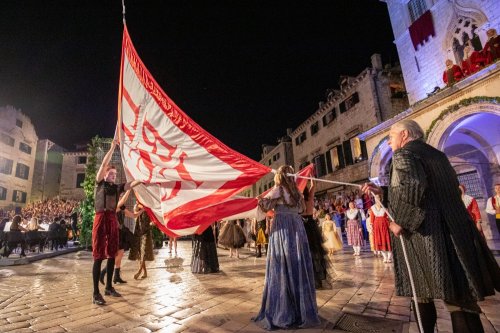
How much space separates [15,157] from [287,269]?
42451 mm

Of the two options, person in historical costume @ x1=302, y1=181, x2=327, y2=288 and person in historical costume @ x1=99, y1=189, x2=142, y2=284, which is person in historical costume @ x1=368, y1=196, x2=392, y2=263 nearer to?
person in historical costume @ x1=302, y1=181, x2=327, y2=288

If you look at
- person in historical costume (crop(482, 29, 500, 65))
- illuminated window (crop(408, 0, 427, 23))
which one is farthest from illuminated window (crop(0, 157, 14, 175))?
person in historical costume (crop(482, 29, 500, 65))

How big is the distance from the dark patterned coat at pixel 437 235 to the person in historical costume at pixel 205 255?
5744mm

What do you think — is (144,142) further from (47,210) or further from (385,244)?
(47,210)

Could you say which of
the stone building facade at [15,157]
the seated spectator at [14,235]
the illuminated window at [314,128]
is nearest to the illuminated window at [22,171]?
the stone building facade at [15,157]

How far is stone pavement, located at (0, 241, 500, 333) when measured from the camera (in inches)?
119

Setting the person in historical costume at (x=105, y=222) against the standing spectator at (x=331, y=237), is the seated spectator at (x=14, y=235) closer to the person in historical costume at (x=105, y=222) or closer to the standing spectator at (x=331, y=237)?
the person in historical costume at (x=105, y=222)

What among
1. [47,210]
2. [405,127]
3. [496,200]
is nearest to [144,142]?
[405,127]

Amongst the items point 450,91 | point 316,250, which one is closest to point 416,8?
point 450,91

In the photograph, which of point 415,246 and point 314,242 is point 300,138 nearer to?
point 314,242

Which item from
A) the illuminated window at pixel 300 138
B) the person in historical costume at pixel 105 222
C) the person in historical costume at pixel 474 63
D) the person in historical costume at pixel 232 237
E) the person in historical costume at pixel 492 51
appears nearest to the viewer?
the person in historical costume at pixel 105 222

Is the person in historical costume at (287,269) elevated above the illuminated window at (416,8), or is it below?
below

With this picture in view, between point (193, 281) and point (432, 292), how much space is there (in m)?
5.00

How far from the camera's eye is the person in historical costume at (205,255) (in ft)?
23.6
